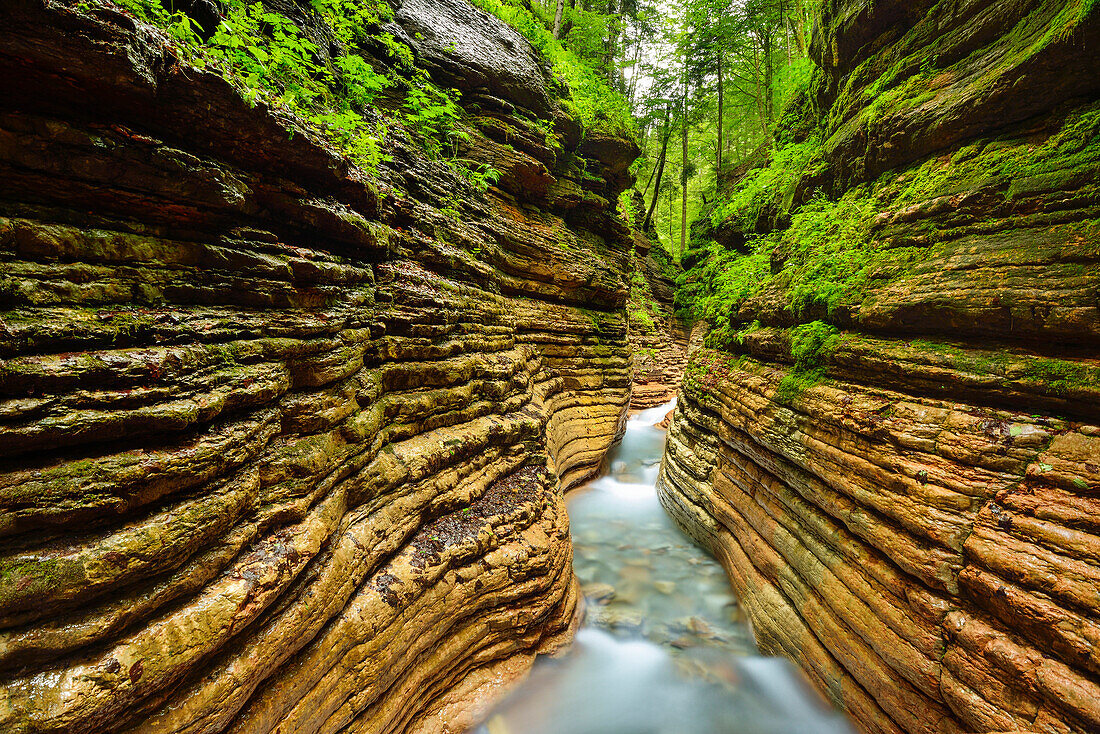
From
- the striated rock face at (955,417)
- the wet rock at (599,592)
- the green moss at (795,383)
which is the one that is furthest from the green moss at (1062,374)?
the wet rock at (599,592)

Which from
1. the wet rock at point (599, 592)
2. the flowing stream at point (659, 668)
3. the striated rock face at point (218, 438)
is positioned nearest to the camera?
the striated rock face at point (218, 438)

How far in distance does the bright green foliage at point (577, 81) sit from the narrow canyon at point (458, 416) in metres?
5.55

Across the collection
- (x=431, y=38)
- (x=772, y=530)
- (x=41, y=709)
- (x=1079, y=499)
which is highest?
(x=431, y=38)

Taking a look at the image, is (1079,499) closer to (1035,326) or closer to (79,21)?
(1035,326)

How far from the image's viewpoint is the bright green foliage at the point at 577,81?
38.1ft

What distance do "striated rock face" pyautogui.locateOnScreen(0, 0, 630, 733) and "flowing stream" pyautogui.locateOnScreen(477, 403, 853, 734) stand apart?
0.51 m

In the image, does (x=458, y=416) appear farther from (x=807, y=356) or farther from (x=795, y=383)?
(x=807, y=356)

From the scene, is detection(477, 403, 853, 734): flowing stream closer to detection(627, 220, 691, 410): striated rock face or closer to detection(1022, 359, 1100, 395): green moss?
detection(1022, 359, 1100, 395): green moss

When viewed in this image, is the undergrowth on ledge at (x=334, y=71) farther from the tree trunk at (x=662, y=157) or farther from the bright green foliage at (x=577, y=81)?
the tree trunk at (x=662, y=157)

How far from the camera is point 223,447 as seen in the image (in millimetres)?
2564

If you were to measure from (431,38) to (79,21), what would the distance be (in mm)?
8052

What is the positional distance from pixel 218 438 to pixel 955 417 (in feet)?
20.1

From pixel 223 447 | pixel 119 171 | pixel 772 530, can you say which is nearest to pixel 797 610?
pixel 772 530

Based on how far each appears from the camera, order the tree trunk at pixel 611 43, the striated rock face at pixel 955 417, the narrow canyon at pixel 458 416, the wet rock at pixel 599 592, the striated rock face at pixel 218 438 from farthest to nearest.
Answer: the tree trunk at pixel 611 43
the wet rock at pixel 599 592
the striated rock face at pixel 955 417
the narrow canyon at pixel 458 416
the striated rock face at pixel 218 438
